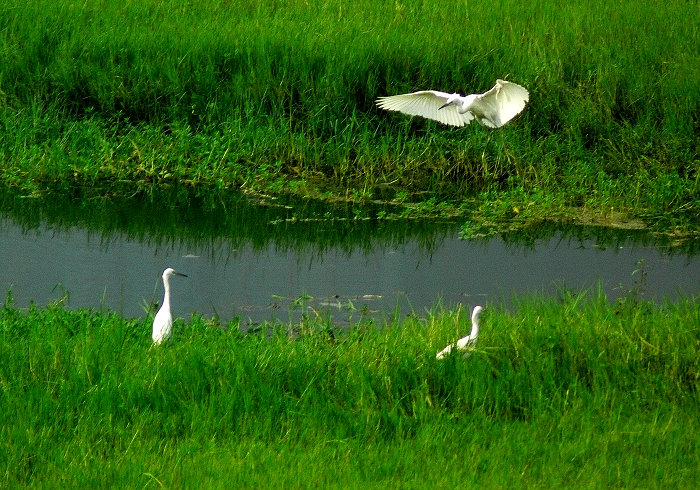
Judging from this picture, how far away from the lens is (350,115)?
29.6ft

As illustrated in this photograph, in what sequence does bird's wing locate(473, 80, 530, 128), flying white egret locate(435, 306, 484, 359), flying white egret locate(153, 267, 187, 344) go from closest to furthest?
1. flying white egret locate(435, 306, 484, 359)
2. flying white egret locate(153, 267, 187, 344)
3. bird's wing locate(473, 80, 530, 128)

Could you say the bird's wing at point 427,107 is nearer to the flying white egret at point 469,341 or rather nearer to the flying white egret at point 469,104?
the flying white egret at point 469,104

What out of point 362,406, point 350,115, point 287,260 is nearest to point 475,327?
point 362,406

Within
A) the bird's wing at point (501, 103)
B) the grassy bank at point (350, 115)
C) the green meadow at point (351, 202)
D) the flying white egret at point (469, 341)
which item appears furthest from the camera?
the grassy bank at point (350, 115)

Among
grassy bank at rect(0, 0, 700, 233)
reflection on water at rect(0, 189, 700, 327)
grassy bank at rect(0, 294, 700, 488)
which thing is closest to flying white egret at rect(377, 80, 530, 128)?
grassy bank at rect(0, 0, 700, 233)

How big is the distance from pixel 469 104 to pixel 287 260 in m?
1.75

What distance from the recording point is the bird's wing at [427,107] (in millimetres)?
7836

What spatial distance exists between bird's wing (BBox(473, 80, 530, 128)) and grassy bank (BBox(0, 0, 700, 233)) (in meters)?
0.52

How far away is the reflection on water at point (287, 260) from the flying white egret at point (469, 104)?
2.67 ft

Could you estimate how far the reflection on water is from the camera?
20.5 feet

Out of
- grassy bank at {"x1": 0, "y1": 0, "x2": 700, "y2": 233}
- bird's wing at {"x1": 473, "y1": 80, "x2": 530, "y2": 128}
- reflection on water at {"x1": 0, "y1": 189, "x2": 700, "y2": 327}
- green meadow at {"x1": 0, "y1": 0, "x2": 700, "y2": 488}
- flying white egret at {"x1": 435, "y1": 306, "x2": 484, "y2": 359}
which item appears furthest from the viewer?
grassy bank at {"x1": 0, "y1": 0, "x2": 700, "y2": 233}

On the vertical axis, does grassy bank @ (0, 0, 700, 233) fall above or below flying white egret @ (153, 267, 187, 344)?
above

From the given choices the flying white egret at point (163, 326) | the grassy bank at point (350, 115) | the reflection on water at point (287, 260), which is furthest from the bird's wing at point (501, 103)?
the flying white egret at point (163, 326)

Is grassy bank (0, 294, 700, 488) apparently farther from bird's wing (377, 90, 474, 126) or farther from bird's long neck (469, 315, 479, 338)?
bird's wing (377, 90, 474, 126)
